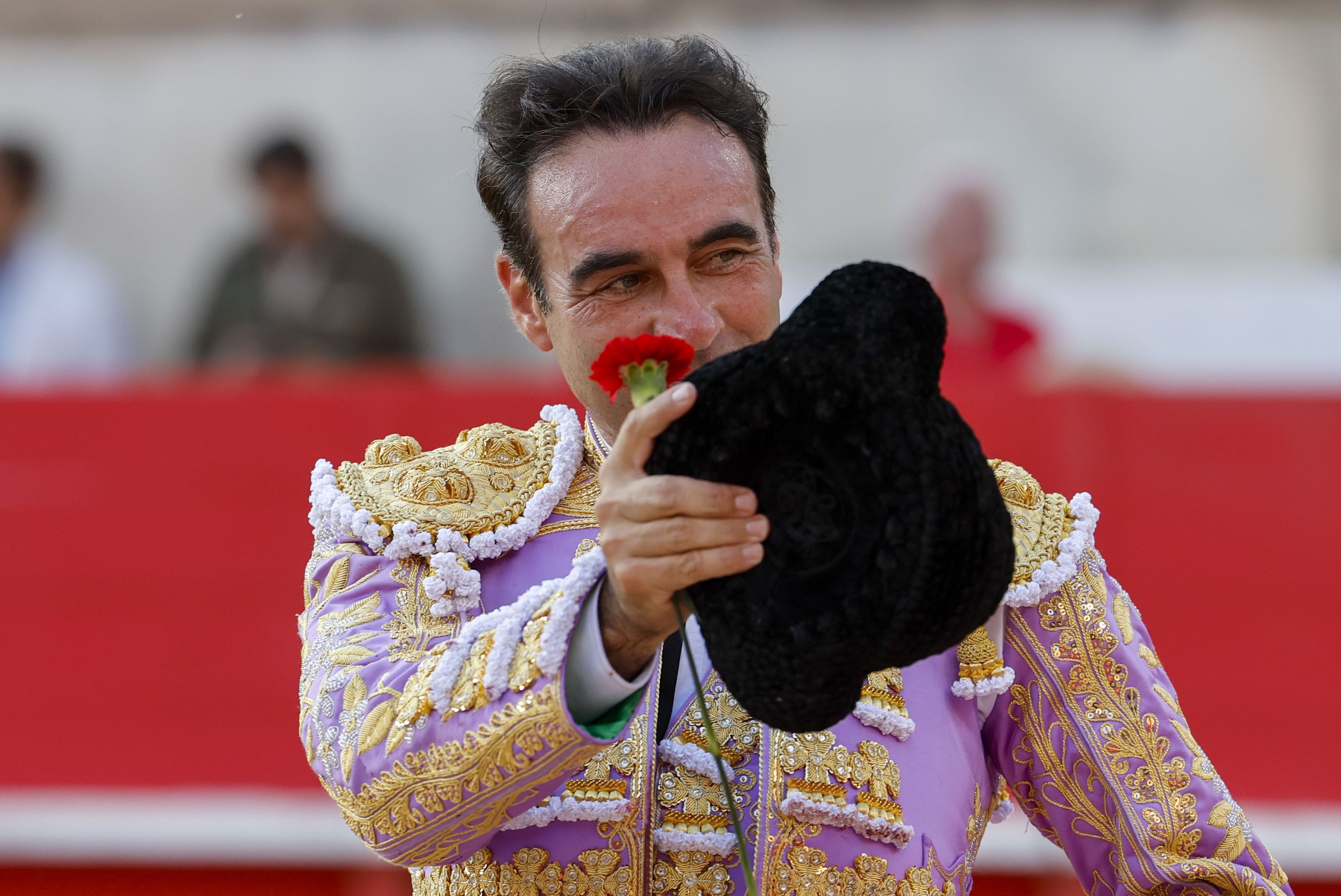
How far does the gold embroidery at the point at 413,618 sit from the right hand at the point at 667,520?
43 centimetres

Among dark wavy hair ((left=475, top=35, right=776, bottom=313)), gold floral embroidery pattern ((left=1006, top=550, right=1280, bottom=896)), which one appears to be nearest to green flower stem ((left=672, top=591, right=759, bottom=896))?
gold floral embroidery pattern ((left=1006, top=550, right=1280, bottom=896))

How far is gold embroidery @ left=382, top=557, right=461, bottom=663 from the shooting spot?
67.3 inches

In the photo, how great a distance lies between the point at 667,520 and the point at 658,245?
0.50 meters

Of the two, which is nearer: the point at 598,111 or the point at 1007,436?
the point at 598,111

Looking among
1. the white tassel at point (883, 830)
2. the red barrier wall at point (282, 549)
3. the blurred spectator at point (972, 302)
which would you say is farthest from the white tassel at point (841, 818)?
the blurred spectator at point (972, 302)

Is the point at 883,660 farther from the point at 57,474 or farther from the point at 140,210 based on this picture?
the point at 140,210

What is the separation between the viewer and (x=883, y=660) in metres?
1.31

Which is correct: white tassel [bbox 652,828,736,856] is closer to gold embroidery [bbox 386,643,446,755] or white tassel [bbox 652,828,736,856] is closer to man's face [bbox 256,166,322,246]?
gold embroidery [bbox 386,643,446,755]

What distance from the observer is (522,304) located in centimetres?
206

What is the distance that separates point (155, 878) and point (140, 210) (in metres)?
4.00

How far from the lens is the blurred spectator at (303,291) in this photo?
5488mm

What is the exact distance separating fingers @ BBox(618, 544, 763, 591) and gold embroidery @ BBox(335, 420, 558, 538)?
550mm

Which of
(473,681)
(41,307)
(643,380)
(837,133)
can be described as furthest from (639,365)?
(837,133)

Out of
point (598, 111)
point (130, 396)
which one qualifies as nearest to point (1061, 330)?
point (130, 396)
